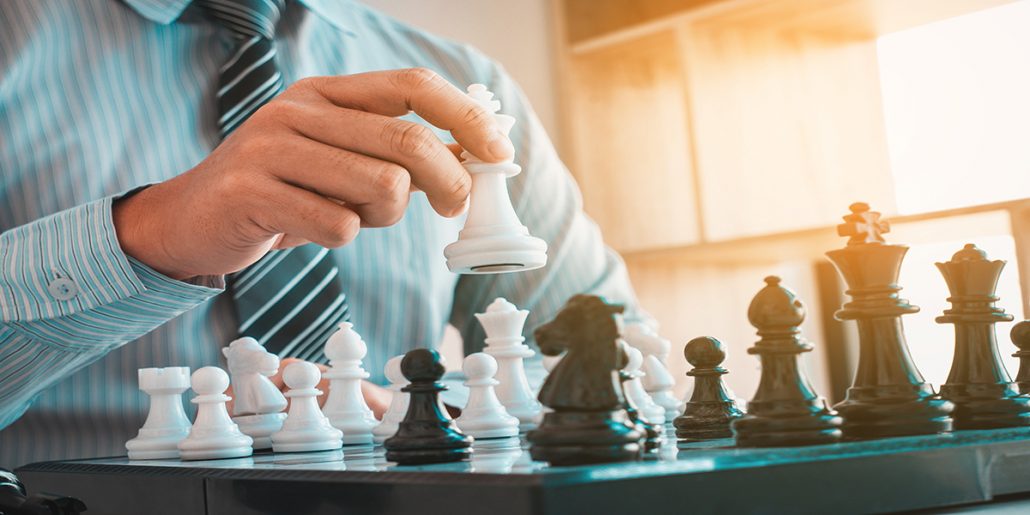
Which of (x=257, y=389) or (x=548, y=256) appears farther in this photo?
(x=548, y=256)

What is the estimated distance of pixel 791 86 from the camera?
3.14 metres

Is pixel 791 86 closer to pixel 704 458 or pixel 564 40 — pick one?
pixel 564 40

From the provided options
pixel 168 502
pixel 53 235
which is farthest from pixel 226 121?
pixel 168 502

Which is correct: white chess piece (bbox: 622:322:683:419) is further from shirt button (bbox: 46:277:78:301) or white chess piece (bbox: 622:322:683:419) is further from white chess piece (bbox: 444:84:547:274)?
shirt button (bbox: 46:277:78:301)

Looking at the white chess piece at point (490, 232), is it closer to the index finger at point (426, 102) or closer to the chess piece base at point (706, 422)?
the index finger at point (426, 102)

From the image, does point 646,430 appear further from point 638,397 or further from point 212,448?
point 212,448

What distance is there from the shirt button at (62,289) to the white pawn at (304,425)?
0.33 m

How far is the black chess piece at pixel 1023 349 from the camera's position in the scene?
35.5 inches

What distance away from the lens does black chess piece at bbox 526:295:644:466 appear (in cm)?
59

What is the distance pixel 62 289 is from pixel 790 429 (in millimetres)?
854

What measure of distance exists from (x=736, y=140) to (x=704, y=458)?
2.75 meters

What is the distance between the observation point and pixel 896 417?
74cm

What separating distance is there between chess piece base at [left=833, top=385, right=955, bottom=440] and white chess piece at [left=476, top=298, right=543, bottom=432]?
1.20 ft

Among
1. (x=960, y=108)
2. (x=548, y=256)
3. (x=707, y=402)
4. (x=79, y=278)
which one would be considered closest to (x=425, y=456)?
(x=707, y=402)
